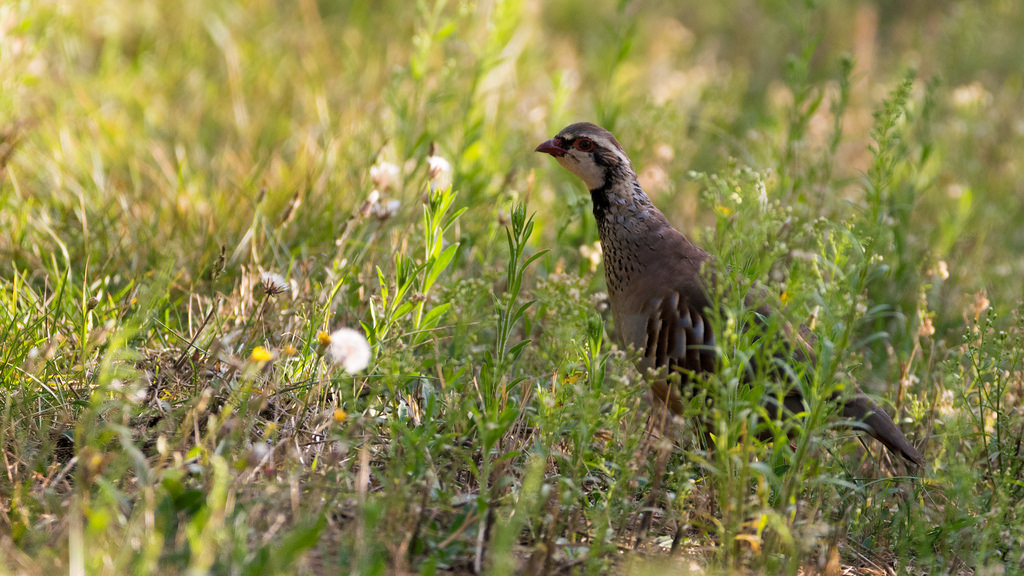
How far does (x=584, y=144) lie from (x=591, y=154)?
2.4 inches

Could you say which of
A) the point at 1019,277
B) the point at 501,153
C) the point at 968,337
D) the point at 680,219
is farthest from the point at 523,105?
the point at 968,337

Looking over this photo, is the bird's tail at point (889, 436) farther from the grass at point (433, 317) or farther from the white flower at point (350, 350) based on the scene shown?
the white flower at point (350, 350)

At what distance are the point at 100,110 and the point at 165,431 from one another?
3.50 meters

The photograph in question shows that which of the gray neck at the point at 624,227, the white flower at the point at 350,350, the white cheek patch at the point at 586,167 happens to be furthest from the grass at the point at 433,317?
the white cheek patch at the point at 586,167

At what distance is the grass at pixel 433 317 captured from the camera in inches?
105

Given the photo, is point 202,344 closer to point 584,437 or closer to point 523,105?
point 584,437

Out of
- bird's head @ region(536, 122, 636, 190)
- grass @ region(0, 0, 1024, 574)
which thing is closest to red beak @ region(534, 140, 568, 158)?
bird's head @ region(536, 122, 636, 190)

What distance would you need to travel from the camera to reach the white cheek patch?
14.2 ft

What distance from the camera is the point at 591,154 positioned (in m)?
4.34

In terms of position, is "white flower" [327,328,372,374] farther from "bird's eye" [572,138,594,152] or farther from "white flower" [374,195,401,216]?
"bird's eye" [572,138,594,152]

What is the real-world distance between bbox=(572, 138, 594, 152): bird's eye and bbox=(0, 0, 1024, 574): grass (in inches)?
17.1

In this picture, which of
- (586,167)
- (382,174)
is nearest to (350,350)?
(382,174)

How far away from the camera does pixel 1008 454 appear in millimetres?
3324

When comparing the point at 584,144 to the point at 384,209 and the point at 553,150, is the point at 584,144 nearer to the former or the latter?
the point at 553,150
